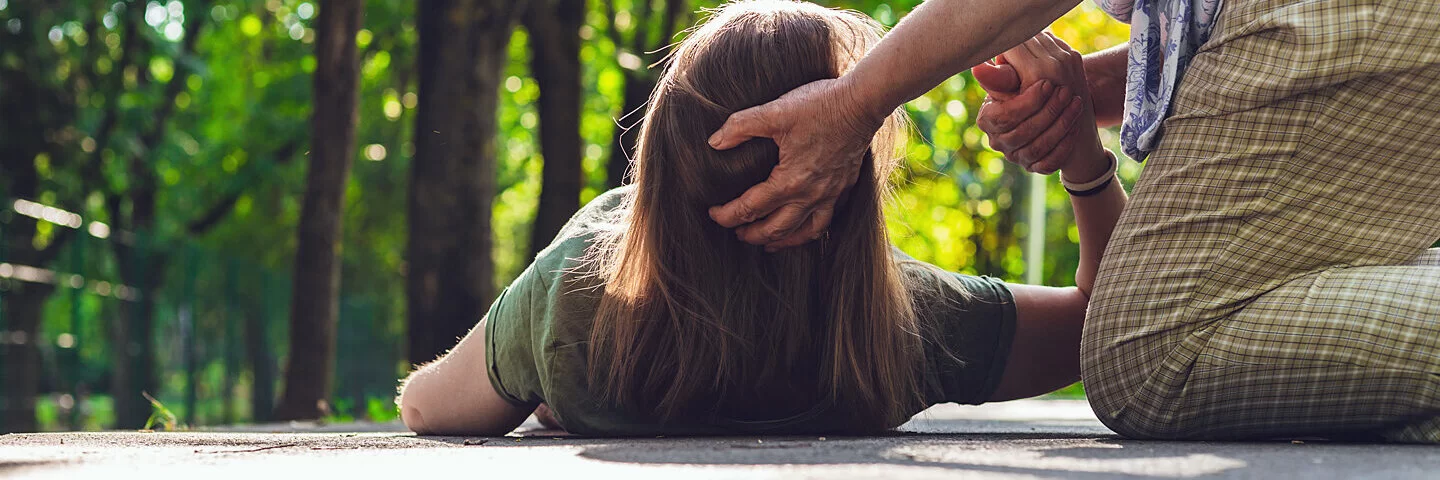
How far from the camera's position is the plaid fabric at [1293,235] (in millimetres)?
2676

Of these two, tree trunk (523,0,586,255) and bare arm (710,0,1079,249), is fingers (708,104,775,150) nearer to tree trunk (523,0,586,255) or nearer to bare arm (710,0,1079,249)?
bare arm (710,0,1079,249)

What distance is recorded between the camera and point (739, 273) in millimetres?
3074

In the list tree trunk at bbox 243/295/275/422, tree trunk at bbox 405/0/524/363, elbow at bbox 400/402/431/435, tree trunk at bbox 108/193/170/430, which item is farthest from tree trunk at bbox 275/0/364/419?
tree trunk at bbox 243/295/275/422

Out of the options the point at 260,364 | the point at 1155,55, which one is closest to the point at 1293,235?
the point at 1155,55

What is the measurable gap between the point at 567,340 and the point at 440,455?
58cm

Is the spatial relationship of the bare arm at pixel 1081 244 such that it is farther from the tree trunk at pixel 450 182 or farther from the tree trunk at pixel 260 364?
the tree trunk at pixel 260 364

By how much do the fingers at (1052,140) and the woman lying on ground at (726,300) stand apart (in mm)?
461

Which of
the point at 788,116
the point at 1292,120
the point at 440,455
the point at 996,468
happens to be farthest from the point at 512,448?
the point at 1292,120

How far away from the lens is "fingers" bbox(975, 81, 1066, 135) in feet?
11.6

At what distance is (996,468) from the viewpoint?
6.93 feet

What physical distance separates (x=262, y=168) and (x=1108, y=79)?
13.8 meters

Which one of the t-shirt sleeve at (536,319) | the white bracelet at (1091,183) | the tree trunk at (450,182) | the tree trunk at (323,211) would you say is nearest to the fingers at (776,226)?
the t-shirt sleeve at (536,319)

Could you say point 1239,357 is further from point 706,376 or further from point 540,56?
point 540,56

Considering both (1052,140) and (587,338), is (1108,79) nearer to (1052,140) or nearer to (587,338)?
(1052,140)
